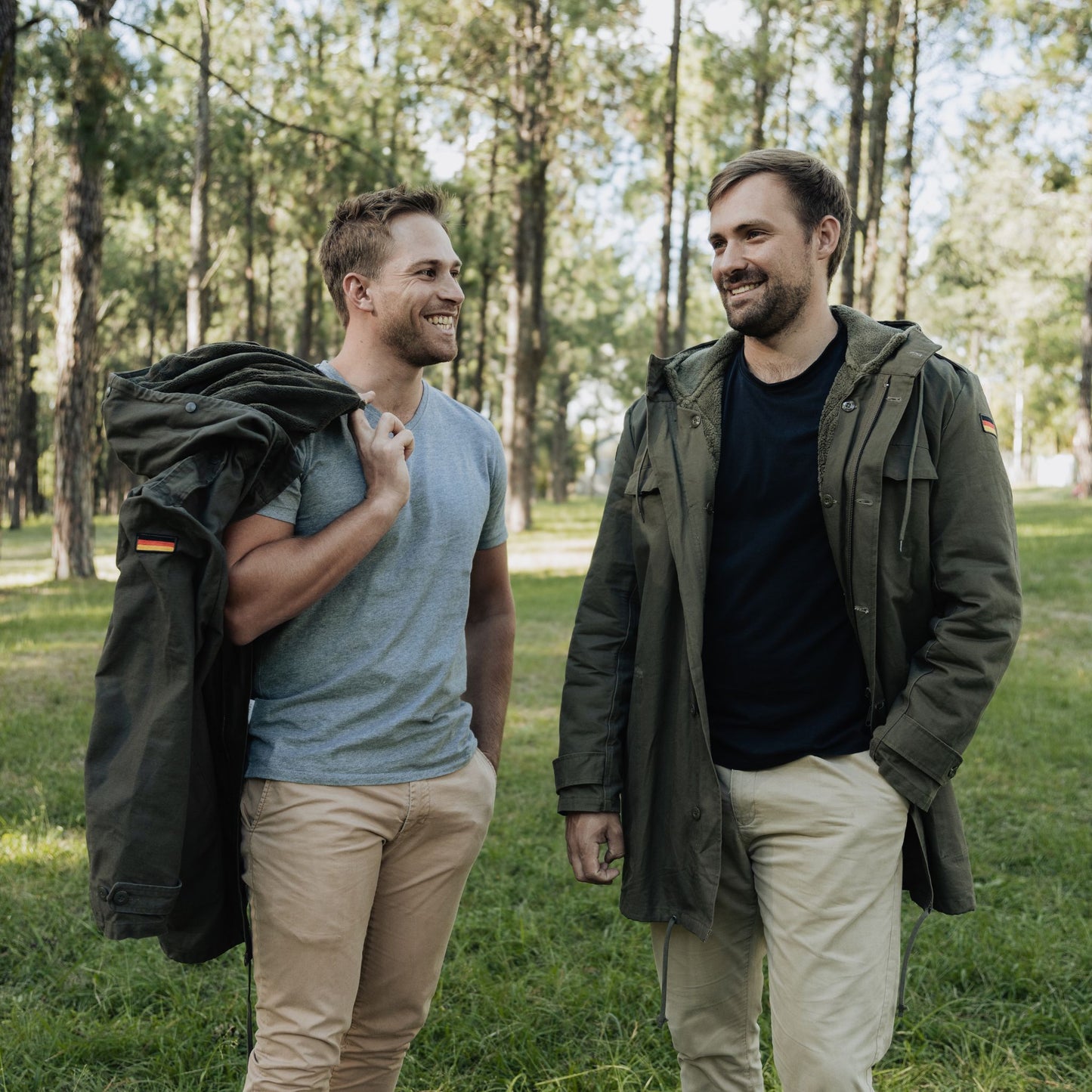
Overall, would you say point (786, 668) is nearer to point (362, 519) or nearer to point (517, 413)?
point (362, 519)

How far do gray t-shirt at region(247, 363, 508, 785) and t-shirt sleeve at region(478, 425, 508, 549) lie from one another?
0.33m

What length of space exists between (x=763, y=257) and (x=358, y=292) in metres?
1.01

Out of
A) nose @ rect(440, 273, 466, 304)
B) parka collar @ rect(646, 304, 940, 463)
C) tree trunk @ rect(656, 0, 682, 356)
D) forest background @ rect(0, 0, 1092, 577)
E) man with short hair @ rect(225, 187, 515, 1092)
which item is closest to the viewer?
man with short hair @ rect(225, 187, 515, 1092)

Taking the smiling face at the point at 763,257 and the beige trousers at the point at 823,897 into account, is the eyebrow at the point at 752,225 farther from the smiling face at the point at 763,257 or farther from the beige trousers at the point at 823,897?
the beige trousers at the point at 823,897

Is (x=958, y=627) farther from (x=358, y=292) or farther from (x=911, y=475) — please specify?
(x=358, y=292)

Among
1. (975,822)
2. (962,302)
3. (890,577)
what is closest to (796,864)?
(890,577)

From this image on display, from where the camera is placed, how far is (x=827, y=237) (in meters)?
3.00

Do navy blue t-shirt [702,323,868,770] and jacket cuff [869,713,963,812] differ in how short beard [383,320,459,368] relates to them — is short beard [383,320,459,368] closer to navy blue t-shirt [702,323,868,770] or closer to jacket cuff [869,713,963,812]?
navy blue t-shirt [702,323,868,770]

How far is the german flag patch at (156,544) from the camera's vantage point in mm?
2418

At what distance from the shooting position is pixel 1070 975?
430 centimetres

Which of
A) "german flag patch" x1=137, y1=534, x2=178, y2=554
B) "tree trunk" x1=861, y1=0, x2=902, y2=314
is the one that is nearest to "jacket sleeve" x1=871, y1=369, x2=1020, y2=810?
"german flag patch" x1=137, y1=534, x2=178, y2=554

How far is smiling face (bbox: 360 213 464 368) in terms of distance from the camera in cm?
296

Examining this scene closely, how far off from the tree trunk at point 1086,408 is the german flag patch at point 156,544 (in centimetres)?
2903

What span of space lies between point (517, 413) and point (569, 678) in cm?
2180
